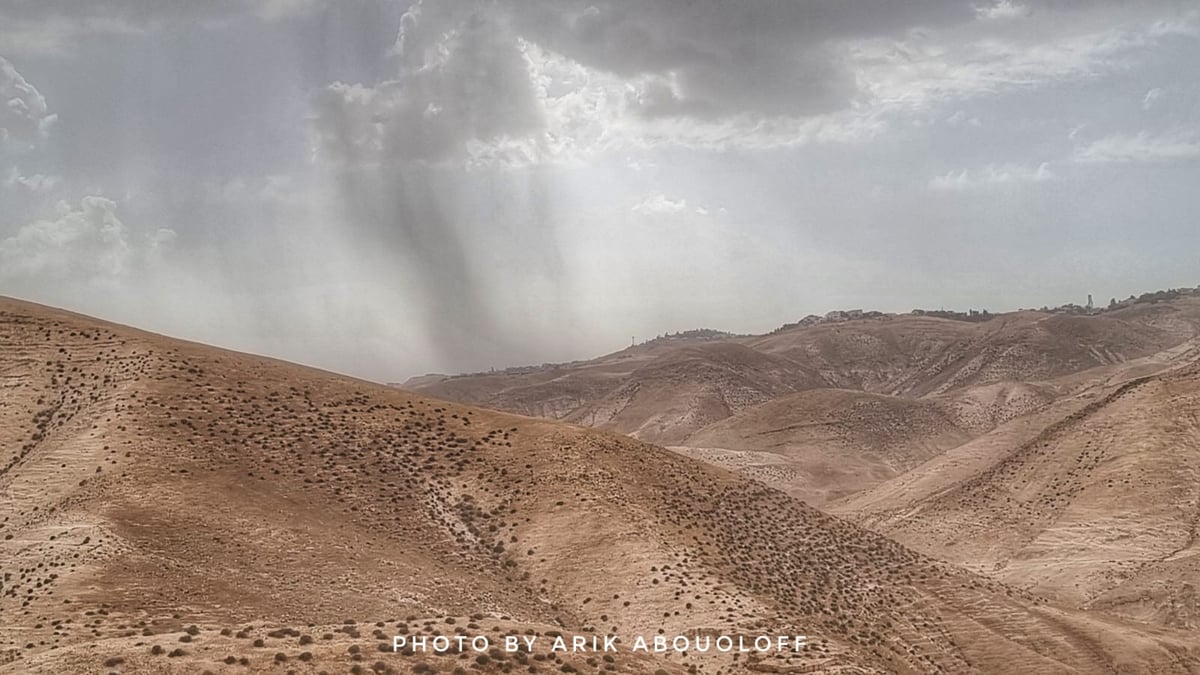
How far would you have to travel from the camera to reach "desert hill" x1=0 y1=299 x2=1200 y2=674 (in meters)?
22.8

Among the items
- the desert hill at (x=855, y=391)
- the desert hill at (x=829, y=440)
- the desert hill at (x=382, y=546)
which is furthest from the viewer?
the desert hill at (x=855, y=391)

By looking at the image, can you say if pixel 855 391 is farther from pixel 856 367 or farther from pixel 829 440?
pixel 856 367

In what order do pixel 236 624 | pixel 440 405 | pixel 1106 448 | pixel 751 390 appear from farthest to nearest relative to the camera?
pixel 751 390 → pixel 1106 448 → pixel 440 405 → pixel 236 624

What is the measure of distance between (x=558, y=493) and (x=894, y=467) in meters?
68.9

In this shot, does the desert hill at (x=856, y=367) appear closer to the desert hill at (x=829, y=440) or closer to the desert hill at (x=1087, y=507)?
the desert hill at (x=829, y=440)

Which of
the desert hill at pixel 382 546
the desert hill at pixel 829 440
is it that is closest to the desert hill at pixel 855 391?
the desert hill at pixel 829 440

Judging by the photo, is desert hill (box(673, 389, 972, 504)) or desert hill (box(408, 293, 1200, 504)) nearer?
desert hill (box(673, 389, 972, 504))

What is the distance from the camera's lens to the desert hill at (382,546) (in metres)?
22.8

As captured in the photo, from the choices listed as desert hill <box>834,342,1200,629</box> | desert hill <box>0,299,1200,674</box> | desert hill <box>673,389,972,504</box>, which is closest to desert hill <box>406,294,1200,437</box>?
desert hill <box>673,389,972,504</box>

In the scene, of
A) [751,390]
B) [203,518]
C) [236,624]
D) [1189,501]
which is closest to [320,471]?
[203,518]

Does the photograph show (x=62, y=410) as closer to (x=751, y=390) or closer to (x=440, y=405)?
(x=440, y=405)

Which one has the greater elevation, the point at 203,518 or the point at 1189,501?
the point at 203,518

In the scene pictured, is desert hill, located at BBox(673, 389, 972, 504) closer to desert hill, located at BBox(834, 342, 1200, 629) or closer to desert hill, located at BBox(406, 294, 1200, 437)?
desert hill, located at BBox(834, 342, 1200, 629)

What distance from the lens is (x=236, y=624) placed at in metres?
24.1
